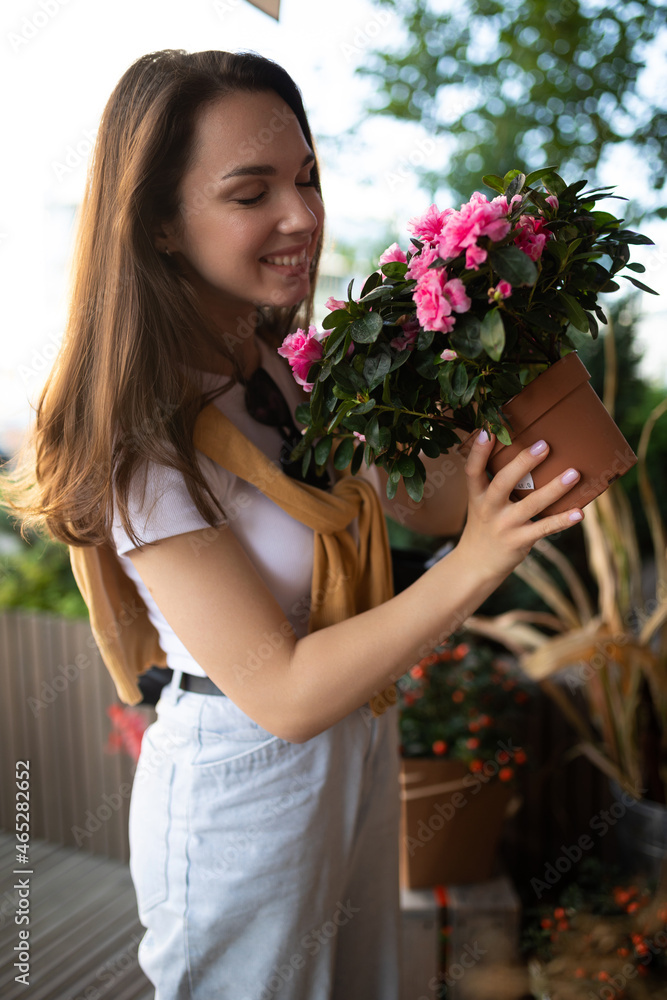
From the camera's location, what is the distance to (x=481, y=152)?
99.1 inches

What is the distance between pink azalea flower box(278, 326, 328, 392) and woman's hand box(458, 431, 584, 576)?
23cm

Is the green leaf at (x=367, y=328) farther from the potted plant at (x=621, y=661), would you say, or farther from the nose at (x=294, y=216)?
the potted plant at (x=621, y=661)

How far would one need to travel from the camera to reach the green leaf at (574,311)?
2.58 feet

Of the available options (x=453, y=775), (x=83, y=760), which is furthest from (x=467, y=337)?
(x=83, y=760)

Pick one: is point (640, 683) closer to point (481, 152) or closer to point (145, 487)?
point (145, 487)

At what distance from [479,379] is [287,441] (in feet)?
1.33

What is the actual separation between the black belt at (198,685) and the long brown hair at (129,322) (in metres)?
0.27

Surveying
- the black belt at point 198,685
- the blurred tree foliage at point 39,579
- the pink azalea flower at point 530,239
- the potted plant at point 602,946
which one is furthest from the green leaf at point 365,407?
the blurred tree foliage at point 39,579

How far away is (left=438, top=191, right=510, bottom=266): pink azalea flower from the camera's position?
29.3 inches

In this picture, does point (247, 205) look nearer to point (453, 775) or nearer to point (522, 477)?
point (522, 477)

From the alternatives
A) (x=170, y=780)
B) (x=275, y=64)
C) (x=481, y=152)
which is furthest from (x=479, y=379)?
(x=481, y=152)

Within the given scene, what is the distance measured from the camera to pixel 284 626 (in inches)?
37.5

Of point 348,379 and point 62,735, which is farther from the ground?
point 348,379

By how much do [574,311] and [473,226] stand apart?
15 centimetres
